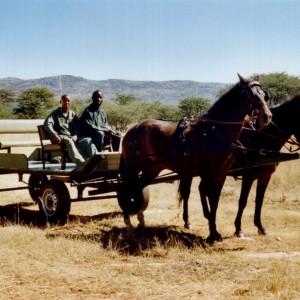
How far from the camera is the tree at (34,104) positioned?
63.5 m

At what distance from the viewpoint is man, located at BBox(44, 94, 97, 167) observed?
790 centimetres

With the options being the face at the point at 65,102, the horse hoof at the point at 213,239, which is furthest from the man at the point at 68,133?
the horse hoof at the point at 213,239

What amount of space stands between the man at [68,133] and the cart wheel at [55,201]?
54 cm

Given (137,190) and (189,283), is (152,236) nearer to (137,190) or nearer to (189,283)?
(137,190)

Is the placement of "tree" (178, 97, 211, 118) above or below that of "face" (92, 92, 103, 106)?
above

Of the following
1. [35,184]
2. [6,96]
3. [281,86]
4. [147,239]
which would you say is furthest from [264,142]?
[6,96]

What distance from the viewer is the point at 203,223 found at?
8555 mm

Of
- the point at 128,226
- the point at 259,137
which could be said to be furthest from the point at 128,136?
the point at 259,137

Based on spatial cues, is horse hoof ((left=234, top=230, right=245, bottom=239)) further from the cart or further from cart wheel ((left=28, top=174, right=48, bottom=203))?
cart wheel ((left=28, top=174, right=48, bottom=203))

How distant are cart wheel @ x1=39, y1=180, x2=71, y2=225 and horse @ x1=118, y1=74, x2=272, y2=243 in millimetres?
967

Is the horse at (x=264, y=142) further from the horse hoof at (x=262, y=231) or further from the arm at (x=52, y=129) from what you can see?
the arm at (x=52, y=129)

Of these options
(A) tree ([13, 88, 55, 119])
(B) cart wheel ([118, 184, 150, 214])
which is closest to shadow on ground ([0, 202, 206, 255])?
(B) cart wheel ([118, 184, 150, 214])

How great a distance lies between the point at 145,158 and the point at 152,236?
4.28ft

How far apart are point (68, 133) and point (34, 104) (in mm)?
59468
